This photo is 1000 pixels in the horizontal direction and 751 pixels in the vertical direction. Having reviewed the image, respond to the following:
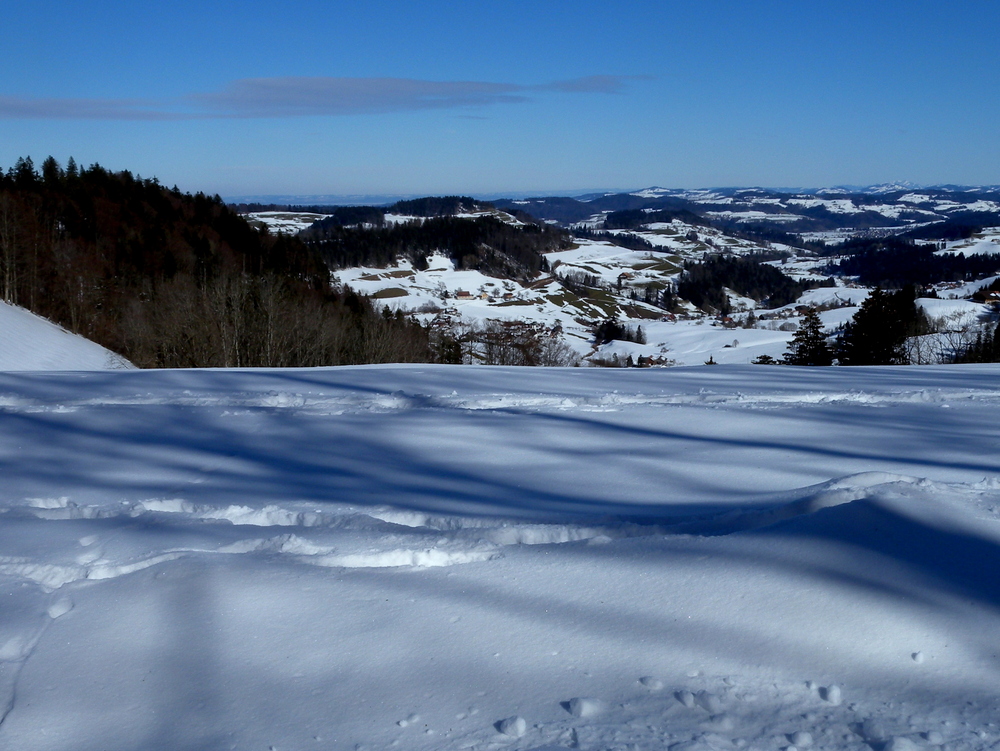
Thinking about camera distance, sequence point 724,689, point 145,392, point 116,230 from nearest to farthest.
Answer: point 724,689
point 145,392
point 116,230

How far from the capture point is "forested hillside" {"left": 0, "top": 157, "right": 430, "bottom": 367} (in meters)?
30.1

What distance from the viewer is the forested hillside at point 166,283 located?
98.7 ft

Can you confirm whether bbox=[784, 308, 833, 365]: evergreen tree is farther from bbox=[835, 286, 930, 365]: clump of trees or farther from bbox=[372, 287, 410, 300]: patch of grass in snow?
bbox=[372, 287, 410, 300]: patch of grass in snow

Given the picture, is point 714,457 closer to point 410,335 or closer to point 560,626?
point 560,626

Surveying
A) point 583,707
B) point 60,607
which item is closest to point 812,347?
point 583,707

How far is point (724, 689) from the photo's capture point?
2262mm

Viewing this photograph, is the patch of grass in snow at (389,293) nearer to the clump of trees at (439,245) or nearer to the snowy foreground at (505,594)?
the clump of trees at (439,245)

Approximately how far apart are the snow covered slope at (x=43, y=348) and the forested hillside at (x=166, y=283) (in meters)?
1.39

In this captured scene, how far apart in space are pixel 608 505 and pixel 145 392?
5910 millimetres

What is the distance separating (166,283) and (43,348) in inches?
442

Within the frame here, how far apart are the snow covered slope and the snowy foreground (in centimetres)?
2635

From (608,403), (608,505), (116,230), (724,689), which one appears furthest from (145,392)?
(116,230)

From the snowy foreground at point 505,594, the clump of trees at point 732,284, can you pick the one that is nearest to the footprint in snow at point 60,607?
the snowy foreground at point 505,594

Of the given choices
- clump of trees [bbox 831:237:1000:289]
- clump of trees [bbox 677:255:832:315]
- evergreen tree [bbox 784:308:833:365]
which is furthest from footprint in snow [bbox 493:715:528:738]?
clump of trees [bbox 831:237:1000:289]
